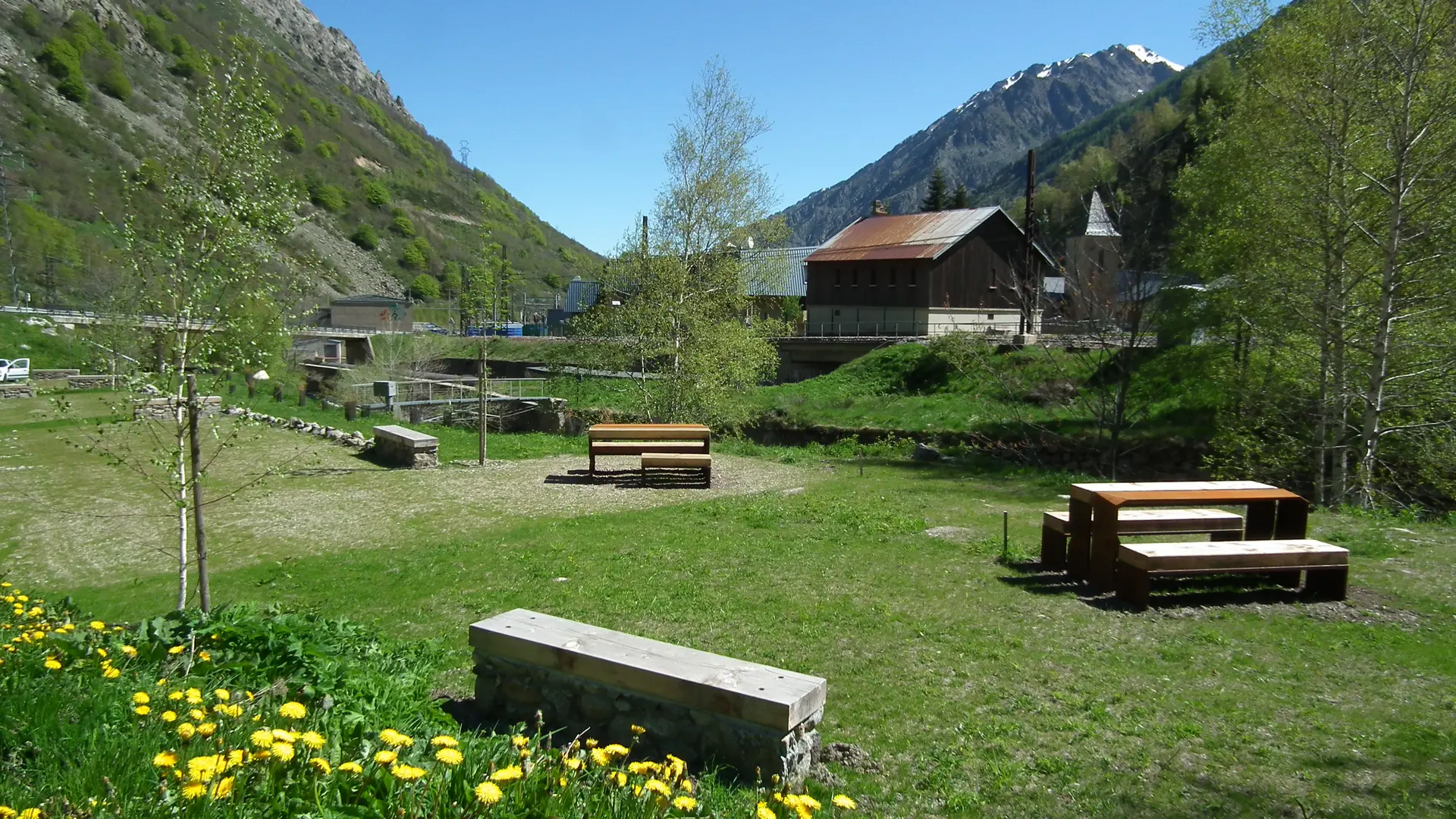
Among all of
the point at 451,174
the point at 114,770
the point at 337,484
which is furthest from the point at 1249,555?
the point at 451,174

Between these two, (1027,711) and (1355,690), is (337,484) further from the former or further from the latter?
(1355,690)

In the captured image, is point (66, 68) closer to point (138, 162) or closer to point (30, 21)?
point (30, 21)

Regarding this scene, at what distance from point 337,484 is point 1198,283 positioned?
1963 centimetres

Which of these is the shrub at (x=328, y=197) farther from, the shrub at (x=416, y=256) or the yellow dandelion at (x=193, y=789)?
the yellow dandelion at (x=193, y=789)

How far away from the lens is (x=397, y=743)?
2.99m

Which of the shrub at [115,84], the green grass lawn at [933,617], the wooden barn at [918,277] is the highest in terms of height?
the shrub at [115,84]

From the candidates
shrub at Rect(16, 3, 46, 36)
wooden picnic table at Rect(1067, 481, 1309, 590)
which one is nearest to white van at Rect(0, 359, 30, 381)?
wooden picnic table at Rect(1067, 481, 1309, 590)

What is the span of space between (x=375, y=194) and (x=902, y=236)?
275 feet

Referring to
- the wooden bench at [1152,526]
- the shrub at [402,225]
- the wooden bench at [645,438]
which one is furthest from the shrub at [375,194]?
the wooden bench at [1152,526]

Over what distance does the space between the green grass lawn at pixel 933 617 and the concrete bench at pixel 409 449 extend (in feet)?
6.98

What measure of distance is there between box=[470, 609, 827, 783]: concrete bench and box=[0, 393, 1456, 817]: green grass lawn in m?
0.54

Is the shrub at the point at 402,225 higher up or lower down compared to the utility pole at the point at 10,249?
higher up

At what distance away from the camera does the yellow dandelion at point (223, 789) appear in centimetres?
255

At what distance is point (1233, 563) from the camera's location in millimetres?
6855
